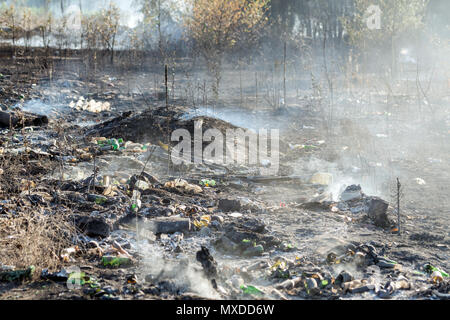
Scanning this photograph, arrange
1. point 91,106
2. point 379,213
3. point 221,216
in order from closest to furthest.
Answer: point 221,216 < point 379,213 < point 91,106

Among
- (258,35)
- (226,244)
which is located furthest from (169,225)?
(258,35)

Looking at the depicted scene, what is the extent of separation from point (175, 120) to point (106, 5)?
12.6m

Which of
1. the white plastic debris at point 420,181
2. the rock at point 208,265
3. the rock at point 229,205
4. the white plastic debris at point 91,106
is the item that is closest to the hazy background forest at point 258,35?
the white plastic debris at point 91,106

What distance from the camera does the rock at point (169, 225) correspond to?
151 inches

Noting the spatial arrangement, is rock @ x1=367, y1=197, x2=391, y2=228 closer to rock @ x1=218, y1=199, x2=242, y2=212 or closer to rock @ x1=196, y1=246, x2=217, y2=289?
rock @ x1=218, y1=199, x2=242, y2=212

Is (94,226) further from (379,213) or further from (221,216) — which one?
(379,213)

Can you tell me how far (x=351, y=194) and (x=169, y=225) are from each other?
237cm

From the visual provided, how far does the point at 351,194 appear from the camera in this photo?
5.05 m

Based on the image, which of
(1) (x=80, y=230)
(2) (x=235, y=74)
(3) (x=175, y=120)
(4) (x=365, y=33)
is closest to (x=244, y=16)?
(2) (x=235, y=74)

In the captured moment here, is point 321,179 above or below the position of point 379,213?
above

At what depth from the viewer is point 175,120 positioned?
24.1 ft

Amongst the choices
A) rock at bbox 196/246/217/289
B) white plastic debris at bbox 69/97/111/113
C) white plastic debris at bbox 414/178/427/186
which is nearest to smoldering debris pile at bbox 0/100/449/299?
rock at bbox 196/246/217/289

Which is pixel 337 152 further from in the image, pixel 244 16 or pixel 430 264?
pixel 244 16
